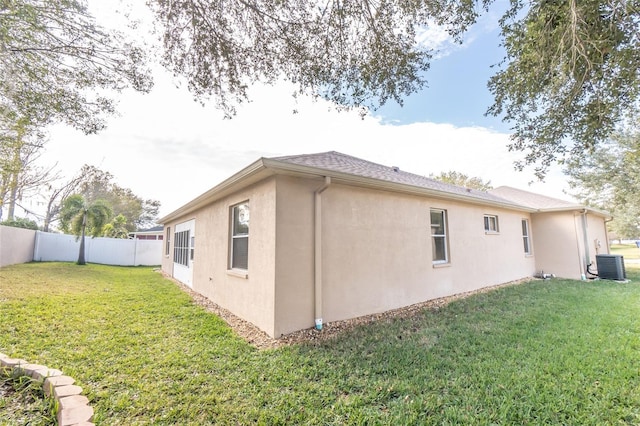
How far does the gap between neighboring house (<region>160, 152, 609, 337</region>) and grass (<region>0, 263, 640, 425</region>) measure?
780 millimetres

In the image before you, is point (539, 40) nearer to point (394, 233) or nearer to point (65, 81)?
point (394, 233)

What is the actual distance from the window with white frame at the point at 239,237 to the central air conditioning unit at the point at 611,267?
13416mm

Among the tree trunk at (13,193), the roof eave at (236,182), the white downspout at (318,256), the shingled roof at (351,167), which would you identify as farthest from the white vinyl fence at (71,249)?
the white downspout at (318,256)

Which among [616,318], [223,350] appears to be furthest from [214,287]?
[616,318]

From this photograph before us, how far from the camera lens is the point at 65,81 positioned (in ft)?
16.7

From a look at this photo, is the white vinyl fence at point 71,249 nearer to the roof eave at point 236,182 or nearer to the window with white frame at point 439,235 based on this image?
the roof eave at point 236,182

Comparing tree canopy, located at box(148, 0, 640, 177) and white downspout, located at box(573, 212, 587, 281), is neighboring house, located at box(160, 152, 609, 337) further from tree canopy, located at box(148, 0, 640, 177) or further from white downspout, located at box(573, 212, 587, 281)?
white downspout, located at box(573, 212, 587, 281)

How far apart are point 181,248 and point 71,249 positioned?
12024 mm

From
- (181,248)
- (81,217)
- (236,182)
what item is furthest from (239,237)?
(81,217)

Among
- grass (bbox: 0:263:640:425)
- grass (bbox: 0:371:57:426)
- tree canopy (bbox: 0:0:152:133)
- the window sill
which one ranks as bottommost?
grass (bbox: 0:263:640:425)

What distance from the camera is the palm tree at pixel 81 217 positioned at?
637 inches

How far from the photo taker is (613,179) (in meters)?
16.1

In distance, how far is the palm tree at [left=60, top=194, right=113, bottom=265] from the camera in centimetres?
1619

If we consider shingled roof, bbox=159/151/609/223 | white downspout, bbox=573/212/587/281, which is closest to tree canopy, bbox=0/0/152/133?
shingled roof, bbox=159/151/609/223
